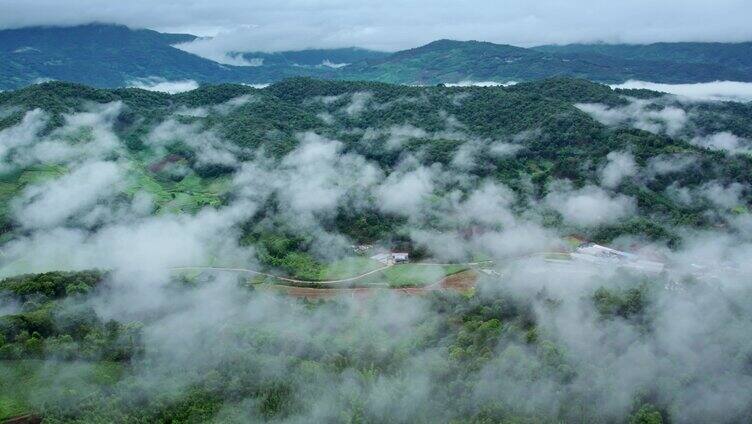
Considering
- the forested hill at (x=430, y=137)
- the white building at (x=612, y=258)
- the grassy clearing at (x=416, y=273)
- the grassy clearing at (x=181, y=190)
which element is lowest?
the grassy clearing at (x=416, y=273)

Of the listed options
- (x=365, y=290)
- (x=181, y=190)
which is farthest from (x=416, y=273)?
(x=181, y=190)

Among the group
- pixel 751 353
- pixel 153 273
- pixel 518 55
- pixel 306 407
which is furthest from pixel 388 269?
pixel 518 55

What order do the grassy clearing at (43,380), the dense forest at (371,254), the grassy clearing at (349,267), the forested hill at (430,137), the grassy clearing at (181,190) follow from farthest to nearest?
1. the forested hill at (430,137)
2. the grassy clearing at (181,190)
3. the grassy clearing at (349,267)
4. the dense forest at (371,254)
5. the grassy clearing at (43,380)

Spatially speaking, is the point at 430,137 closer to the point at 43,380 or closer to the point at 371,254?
the point at 371,254

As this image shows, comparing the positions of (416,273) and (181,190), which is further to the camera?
(181,190)

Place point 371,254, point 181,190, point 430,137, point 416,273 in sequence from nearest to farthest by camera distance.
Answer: point 416,273
point 371,254
point 181,190
point 430,137

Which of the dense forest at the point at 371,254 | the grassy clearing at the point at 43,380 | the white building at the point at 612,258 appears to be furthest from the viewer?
the white building at the point at 612,258

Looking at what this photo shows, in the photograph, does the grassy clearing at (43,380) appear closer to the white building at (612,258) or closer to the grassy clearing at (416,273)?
the grassy clearing at (416,273)

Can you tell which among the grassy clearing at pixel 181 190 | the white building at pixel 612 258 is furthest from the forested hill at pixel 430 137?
the white building at pixel 612 258
